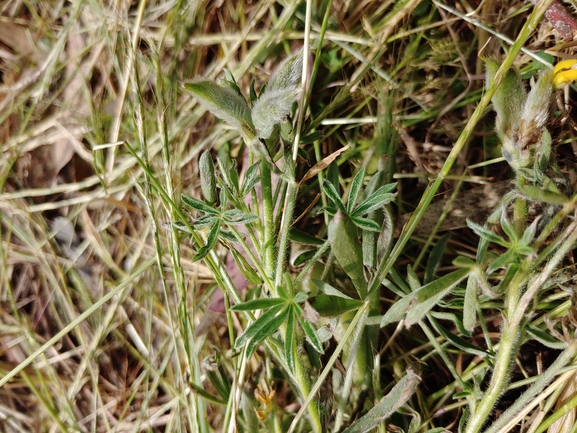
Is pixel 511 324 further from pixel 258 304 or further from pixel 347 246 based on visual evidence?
pixel 258 304

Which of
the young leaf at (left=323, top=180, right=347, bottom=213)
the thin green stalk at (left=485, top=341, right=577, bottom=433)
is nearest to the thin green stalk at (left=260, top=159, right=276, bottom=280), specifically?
the young leaf at (left=323, top=180, right=347, bottom=213)

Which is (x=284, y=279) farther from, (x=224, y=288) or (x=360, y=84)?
(x=360, y=84)

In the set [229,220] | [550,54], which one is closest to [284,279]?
[229,220]

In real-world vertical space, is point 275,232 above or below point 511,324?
above

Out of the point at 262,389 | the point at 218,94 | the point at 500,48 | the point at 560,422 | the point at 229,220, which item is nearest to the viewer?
the point at 218,94

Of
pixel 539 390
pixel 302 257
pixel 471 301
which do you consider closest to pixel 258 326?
pixel 302 257

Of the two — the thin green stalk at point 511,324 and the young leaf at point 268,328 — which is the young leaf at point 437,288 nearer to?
the thin green stalk at point 511,324

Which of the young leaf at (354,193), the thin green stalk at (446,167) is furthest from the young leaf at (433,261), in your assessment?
the young leaf at (354,193)
